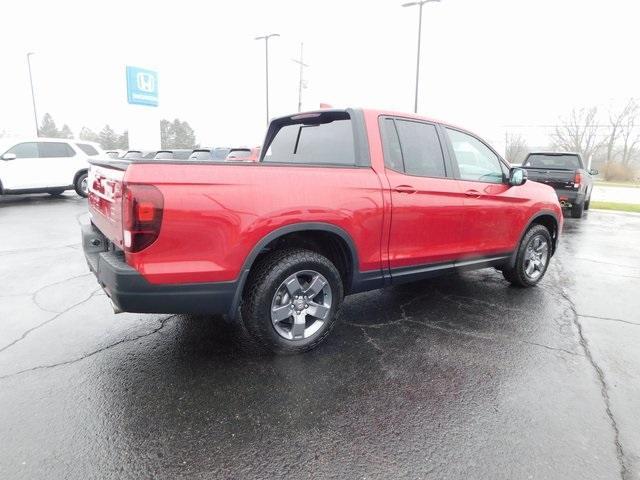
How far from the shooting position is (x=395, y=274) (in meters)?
3.68

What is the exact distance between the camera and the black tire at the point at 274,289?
9.80 ft

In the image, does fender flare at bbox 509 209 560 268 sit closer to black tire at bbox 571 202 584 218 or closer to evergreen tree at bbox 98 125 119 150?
black tire at bbox 571 202 584 218

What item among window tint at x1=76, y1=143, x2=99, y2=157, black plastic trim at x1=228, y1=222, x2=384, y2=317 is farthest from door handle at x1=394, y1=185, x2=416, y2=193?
window tint at x1=76, y1=143, x2=99, y2=157

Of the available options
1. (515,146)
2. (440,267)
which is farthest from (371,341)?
(515,146)

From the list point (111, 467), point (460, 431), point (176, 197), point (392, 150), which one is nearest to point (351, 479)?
point (460, 431)

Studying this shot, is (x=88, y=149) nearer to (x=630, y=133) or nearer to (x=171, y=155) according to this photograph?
(x=171, y=155)

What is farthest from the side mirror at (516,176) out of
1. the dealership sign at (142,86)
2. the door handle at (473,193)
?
the dealership sign at (142,86)

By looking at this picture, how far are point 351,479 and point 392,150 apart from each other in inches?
99.9

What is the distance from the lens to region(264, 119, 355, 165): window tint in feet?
11.8

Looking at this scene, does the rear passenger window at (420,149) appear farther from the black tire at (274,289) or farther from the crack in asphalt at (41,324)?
the crack in asphalt at (41,324)

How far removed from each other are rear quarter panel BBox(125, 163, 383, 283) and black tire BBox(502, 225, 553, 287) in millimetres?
2645

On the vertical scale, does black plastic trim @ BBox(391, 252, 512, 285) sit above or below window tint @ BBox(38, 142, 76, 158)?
below

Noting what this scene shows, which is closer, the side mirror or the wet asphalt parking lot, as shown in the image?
the wet asphalt parking lot

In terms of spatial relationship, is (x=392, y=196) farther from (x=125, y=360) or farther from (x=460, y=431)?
(x=125, y=360)
